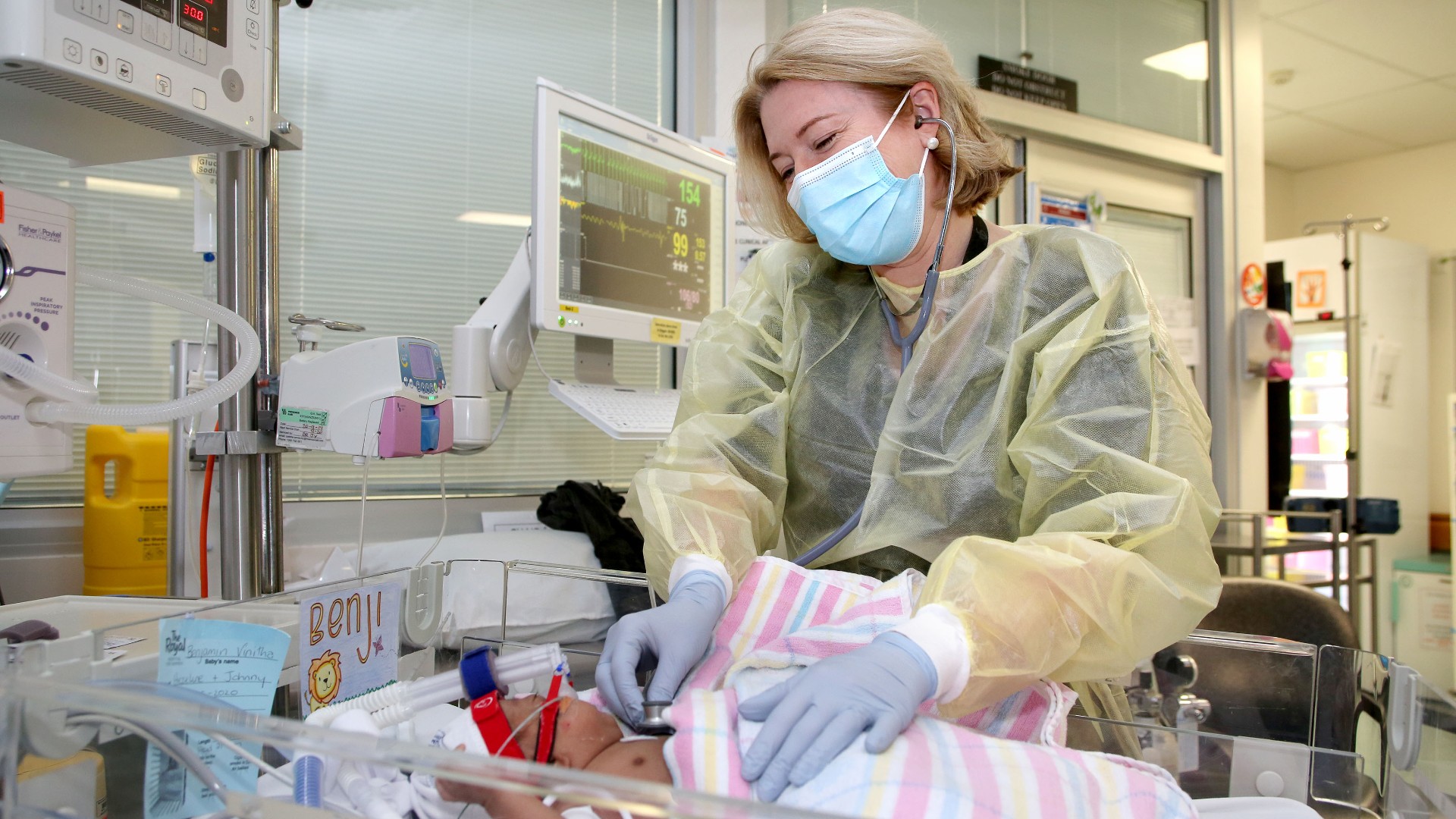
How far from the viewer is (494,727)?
29.9 inches

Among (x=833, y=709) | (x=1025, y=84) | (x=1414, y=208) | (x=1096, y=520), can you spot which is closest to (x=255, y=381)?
(x=833, y=709)

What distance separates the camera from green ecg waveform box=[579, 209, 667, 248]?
1.85 meters

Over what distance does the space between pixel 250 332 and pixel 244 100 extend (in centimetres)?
27

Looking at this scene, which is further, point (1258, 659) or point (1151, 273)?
point (1151, 273)

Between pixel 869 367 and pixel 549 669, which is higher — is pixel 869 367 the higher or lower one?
the higher one

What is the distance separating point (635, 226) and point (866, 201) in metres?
0.90

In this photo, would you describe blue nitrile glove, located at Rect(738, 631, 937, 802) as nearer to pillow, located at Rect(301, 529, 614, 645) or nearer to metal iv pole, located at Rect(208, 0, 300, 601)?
pillow, located at Rect(301, 529, 614, 645)

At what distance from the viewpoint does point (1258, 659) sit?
0.98m

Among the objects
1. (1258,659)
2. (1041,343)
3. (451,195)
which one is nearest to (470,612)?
(1041,343)

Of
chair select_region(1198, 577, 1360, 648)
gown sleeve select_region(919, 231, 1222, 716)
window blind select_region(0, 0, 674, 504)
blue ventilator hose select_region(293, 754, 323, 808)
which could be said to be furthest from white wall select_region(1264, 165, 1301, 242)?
blue ventilator hose select_region(293, 754, 323, 808)

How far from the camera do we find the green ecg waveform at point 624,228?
1.85 meters

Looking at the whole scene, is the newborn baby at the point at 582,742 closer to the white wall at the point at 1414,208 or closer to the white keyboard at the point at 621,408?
the white keyboard at the point at 621,408

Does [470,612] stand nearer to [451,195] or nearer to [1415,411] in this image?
[451,195]

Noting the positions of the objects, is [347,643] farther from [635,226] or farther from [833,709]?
[635,226]
